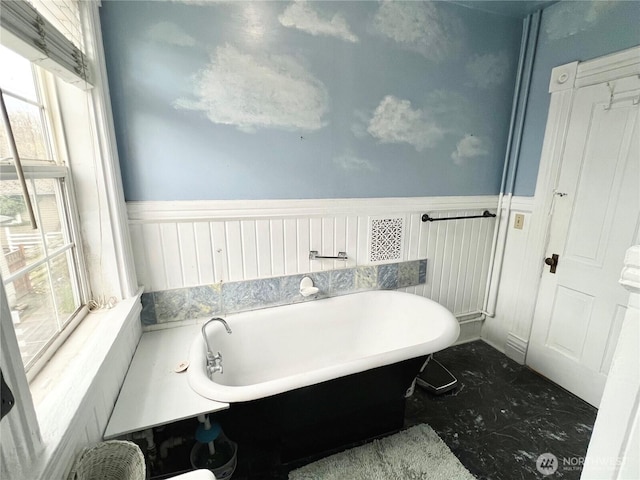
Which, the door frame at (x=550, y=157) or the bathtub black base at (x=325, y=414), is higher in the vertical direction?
the door frame at (x=550, y=157)

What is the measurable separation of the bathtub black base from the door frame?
1.27m

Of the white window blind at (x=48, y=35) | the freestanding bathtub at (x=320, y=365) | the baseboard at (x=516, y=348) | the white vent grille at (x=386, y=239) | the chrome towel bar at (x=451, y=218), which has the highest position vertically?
the white window blind at (x=48, y=35)

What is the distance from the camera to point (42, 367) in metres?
0.97

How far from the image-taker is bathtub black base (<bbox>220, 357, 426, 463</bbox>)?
51.1 inches

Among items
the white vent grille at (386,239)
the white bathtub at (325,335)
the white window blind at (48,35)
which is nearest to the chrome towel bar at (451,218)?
the white vent grille at (386,239)

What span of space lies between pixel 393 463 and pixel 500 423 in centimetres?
75

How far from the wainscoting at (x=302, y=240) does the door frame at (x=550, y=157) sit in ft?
1.12

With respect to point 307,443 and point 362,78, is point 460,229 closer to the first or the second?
point 362,78

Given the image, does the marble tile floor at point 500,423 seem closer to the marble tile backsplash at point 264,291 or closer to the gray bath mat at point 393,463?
the gray bath mat at point 393,463

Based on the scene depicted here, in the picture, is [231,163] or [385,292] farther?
[385,292]

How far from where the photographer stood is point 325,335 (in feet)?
6.49

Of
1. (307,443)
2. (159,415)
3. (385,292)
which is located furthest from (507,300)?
(159,415)

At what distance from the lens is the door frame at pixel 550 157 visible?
5.51ft

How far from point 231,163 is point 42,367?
46.7 inches
